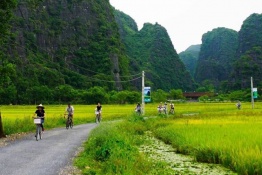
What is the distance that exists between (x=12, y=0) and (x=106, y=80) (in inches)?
4239

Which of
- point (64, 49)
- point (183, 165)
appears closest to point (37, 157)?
point (183, 165)

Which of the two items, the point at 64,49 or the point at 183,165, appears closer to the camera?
the point at 183,165

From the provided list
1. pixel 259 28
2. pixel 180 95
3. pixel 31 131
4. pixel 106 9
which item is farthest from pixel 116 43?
pixel 31 131

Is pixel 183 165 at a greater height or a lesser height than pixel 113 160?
lesser

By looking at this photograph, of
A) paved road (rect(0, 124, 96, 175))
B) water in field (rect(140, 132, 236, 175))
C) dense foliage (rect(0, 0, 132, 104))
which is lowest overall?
water in field (rect(140, 132, 236, 175))

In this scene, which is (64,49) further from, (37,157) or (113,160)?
(113,160)

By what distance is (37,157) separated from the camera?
1195 centimetres

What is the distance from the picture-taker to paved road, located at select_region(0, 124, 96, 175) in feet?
31.9

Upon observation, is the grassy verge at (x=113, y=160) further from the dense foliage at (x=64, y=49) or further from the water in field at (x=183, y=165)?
the dense foliage at (x=64, y=49)

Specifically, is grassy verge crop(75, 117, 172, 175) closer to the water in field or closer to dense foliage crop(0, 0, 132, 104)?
the water in field

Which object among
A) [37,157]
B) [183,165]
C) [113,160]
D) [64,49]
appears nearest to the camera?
[113,160]

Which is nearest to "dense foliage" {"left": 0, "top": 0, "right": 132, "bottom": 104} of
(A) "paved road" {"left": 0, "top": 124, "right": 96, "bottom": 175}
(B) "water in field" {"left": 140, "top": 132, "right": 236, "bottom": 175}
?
(A) "paved road" {"left": 0, "top": 124, "right": 96, "bottom": 175}

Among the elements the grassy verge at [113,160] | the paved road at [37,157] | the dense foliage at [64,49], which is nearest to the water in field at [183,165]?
the grassy verge at [113,160]

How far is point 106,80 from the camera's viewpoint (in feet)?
416
